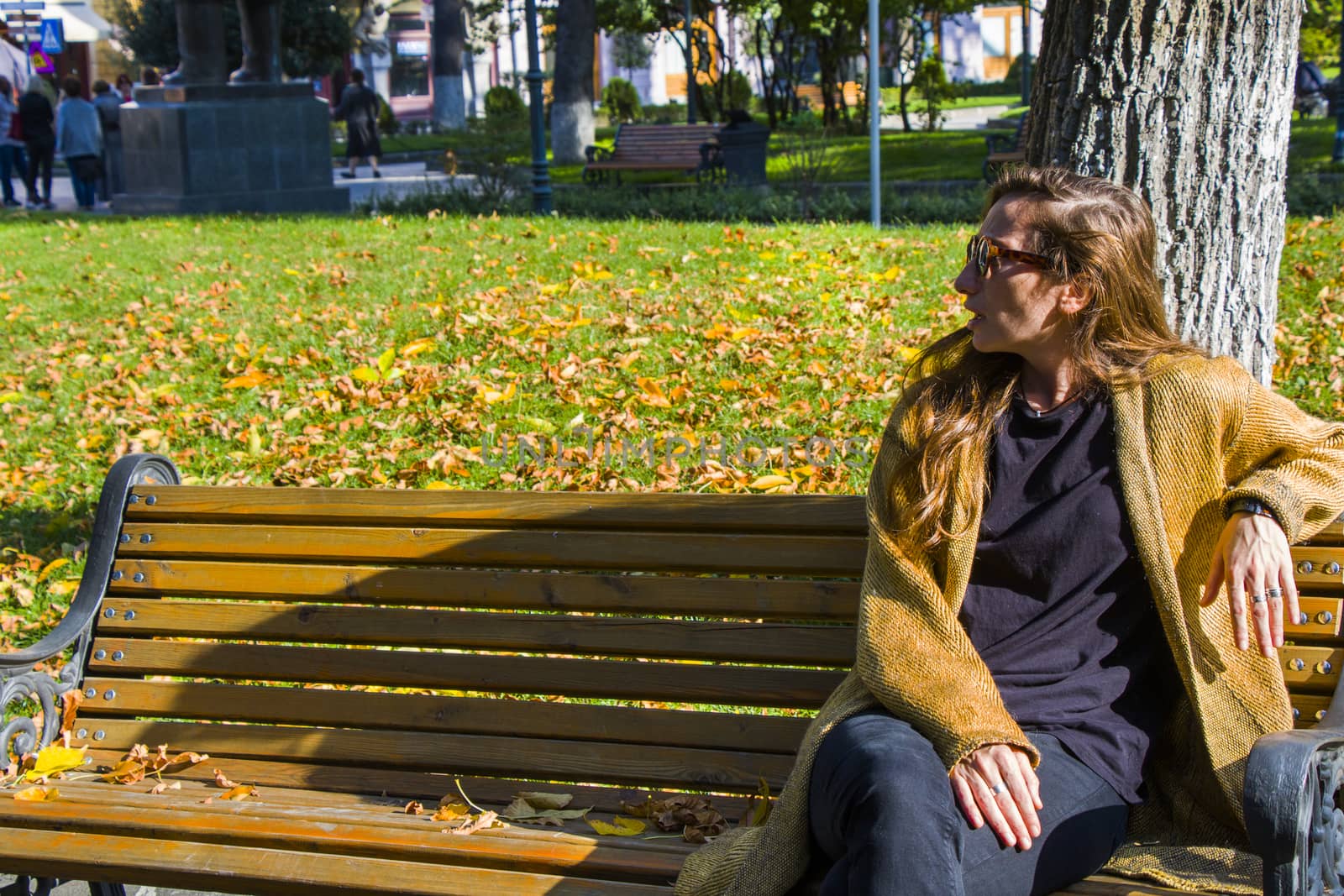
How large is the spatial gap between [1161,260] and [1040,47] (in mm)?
662

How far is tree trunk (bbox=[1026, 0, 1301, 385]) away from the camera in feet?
11.2

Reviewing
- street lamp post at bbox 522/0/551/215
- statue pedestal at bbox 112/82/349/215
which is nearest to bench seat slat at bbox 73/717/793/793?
street lamp post at bbox 522/0/551/215

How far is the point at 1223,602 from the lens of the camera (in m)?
2.63

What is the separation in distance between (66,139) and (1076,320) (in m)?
18.0

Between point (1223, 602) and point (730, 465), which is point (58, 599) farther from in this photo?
point (1223, 602)

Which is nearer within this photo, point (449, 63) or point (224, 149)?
point (224, 149)

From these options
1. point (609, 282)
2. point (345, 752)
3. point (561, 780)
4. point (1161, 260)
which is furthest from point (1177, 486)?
point (609, 282)

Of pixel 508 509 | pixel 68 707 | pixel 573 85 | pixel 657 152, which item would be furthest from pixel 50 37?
pixel 508 509

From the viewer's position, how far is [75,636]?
11.2 ft

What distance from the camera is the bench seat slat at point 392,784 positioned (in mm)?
3156

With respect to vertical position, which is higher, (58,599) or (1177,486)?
(1177,486)

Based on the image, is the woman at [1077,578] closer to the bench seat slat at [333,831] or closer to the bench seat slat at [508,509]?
the bench seat slat at [333,831]

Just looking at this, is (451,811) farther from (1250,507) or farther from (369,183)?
(369,183)

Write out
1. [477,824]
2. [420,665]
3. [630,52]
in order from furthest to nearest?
[630,52] → [420,665] → [477,824]
